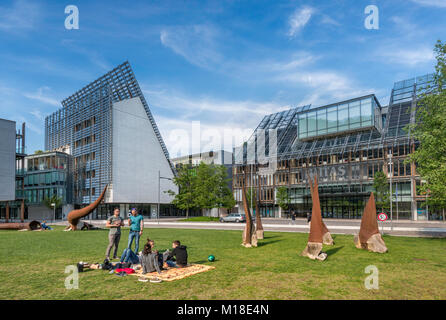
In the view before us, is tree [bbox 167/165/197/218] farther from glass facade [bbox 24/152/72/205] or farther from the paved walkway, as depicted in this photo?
glass facade [bbox 24/152/72/205]

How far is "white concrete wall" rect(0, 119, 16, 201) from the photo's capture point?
4584 cm

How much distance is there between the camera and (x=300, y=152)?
62.8 meters

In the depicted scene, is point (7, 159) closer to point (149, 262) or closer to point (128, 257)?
point (128, 257)

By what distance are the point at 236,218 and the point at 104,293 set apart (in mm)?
39382

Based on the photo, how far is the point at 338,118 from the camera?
203ft

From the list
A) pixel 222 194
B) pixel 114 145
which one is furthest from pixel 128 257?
pixel 114 145

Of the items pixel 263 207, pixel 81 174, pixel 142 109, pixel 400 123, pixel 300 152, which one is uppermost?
pixel 142 109

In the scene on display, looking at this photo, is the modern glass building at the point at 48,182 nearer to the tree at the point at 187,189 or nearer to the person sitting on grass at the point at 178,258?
the tree at the point at 187,189

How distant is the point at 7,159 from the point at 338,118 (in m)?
55.5

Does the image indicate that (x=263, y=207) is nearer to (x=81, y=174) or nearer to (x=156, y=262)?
(x=81, y=174)

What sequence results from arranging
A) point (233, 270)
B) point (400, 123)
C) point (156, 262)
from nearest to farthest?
point (156, 262), point (233, 270), point (400, 123)

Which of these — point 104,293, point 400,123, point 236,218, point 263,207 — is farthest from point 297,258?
point 263,207

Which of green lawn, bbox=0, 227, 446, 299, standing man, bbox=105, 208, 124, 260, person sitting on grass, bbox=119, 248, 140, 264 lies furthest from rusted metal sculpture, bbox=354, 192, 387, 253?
standing man, bbox=105, 208, 124, 260
